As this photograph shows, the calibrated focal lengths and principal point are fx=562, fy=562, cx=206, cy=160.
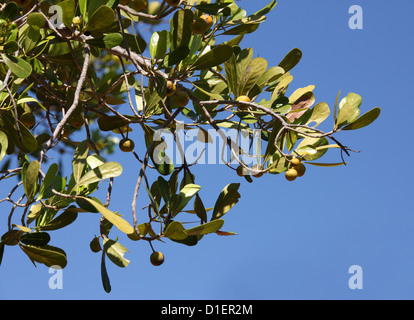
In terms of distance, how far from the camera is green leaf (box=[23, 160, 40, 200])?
1.57 meters

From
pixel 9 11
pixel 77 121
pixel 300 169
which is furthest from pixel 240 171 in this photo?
pixel 9 11

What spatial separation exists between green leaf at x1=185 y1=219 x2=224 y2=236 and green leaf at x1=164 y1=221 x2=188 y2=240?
0.02 meters

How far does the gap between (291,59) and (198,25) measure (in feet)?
1.37

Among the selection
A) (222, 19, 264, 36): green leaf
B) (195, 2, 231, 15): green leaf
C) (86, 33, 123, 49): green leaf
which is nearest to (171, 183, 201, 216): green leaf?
(86, 33, 123, 49): green leaf

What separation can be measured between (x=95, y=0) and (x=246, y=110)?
22.8 inches

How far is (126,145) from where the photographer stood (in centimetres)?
203

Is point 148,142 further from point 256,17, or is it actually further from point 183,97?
point 256,17

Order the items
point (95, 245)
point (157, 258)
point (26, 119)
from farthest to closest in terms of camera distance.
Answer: point (26, 119), point (95, 245), point (157, 258)

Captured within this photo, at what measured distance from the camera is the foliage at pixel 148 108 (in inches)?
64.8

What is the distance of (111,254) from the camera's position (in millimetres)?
1757

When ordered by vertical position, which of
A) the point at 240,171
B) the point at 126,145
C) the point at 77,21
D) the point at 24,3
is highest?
the point at 24,3

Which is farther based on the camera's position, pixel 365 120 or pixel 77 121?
pixel 77 121

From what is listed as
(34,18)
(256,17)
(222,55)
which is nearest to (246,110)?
(222,55)

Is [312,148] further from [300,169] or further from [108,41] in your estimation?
[108,41]
